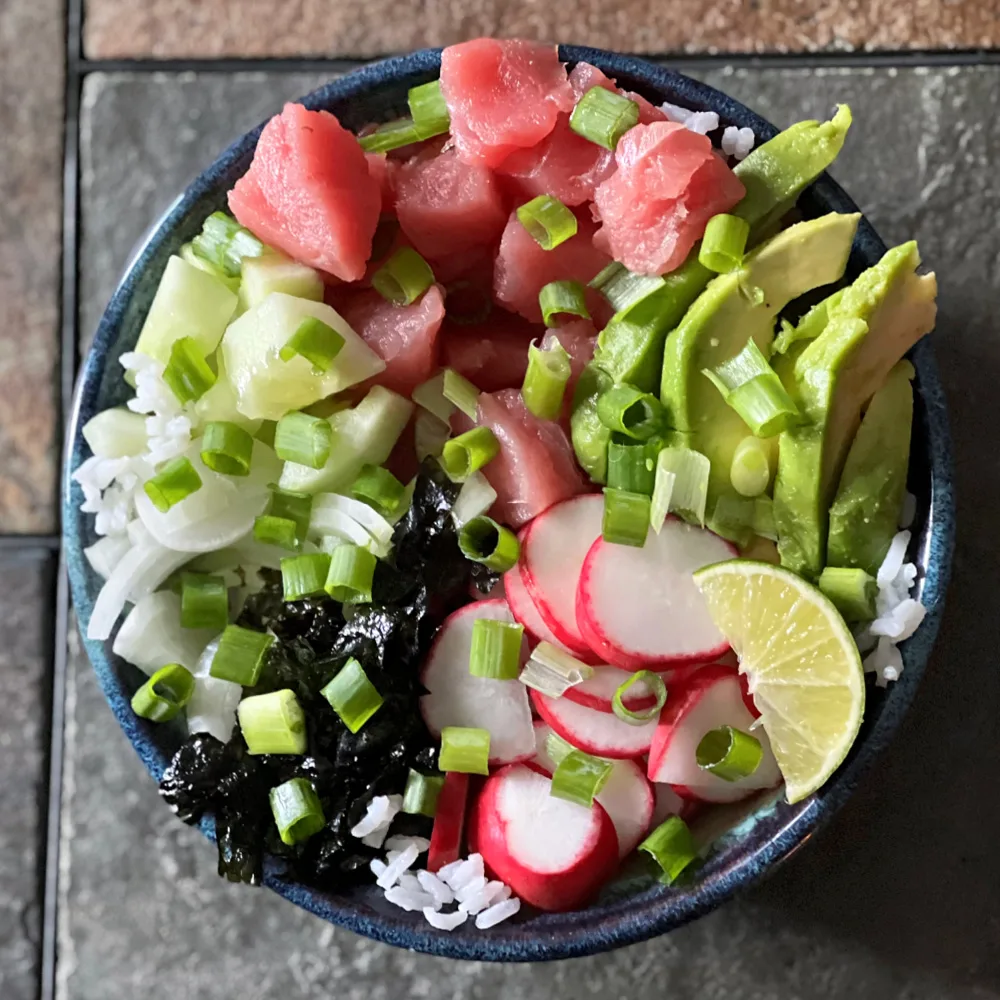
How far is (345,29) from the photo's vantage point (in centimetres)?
152

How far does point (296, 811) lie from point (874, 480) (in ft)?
2.30

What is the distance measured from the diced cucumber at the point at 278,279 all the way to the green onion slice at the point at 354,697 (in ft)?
1.39

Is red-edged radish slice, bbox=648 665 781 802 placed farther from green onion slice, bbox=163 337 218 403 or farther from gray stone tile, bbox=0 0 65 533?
gray stone tile, bbox=0 0 65 533

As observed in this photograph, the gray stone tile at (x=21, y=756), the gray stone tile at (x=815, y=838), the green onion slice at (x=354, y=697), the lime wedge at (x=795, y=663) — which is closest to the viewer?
the lime wedge at (x=795, y=663)

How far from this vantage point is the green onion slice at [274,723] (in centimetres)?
120

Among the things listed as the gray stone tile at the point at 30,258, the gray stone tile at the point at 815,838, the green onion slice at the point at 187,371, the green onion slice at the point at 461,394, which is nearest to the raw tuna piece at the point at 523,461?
the green onion slice at the point at 461,394

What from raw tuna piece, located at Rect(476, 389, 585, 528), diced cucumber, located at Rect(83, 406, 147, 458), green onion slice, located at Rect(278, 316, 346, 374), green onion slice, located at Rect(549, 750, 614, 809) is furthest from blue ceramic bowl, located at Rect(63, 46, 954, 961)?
raw tuna piece, located at Rect(476, 389, 585, 528)

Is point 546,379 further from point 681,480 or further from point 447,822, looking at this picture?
point 447,822

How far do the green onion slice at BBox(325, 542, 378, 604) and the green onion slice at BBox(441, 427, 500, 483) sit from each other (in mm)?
137

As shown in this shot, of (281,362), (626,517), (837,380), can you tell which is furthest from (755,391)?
(281,362)

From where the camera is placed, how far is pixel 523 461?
3.98ft

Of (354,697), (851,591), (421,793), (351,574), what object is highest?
(851,591)

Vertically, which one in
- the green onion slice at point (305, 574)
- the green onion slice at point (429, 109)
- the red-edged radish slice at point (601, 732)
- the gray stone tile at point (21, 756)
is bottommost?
the gray stone tile at point (21, 756)

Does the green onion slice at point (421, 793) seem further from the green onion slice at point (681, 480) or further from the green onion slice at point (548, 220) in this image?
the green onion slice at point (548, 220)
